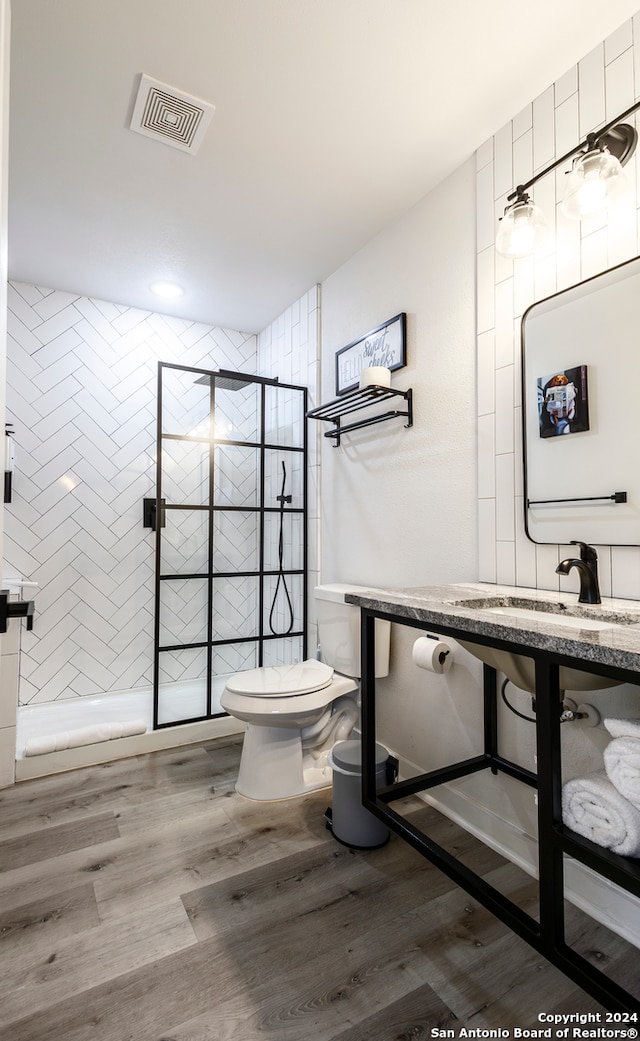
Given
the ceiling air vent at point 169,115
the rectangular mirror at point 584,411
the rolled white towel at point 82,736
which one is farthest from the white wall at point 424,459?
the rolled white towel at point 82,736

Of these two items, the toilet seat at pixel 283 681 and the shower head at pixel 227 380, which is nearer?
the toilet seat at pixel 283 681

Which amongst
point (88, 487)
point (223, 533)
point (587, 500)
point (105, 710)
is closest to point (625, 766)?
point (587, 500)

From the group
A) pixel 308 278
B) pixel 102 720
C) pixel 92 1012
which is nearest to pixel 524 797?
pixel 92 1012

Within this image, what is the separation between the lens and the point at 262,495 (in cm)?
285

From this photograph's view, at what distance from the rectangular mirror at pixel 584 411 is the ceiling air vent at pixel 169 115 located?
1.28 meters

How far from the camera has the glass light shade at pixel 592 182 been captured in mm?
1251

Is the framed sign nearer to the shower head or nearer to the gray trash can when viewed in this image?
the shower head

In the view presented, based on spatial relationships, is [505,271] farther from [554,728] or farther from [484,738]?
[484,738]

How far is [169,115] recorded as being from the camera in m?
1.68

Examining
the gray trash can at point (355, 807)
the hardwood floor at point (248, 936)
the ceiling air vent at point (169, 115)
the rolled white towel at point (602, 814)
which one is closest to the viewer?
the rolled white towel at point (602, 814)

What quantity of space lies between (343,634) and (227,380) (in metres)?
1.49

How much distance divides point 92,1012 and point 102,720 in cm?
164

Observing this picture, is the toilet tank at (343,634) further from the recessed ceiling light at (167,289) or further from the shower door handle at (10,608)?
the recessed ceiling light at (167,289)

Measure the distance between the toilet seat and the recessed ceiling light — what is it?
→ 2.15 metres
